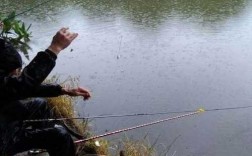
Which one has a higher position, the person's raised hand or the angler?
the person's raised hand

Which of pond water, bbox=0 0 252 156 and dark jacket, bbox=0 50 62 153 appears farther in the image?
pond water, bbox=0 0 252 156

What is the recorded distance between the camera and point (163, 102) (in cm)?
395

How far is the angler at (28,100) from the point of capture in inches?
59.2

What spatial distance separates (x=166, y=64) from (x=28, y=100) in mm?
3161

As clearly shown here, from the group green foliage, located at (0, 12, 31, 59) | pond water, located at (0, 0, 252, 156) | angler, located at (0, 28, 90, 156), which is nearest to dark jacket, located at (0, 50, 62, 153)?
angler, located at (0, 28, 90, 156)

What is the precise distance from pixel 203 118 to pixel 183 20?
3.69 metres

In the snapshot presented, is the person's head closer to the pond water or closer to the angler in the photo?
the angler

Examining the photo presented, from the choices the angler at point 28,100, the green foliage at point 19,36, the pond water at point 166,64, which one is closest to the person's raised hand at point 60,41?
the angler at point 28,100

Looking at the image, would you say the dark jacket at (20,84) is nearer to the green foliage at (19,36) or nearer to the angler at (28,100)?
the angler at (28,100)

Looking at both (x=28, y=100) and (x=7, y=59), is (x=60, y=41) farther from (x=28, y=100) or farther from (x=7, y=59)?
(x=28, y=100)

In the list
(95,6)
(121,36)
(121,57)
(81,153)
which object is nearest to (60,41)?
(81,153)

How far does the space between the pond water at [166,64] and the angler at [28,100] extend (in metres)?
1.29

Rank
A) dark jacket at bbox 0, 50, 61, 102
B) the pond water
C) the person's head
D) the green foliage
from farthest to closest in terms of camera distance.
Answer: the green foliage < the pond water < the person's head < dark jacket at bbox 0, 50, 61, 102

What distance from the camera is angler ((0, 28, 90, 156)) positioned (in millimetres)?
1505
